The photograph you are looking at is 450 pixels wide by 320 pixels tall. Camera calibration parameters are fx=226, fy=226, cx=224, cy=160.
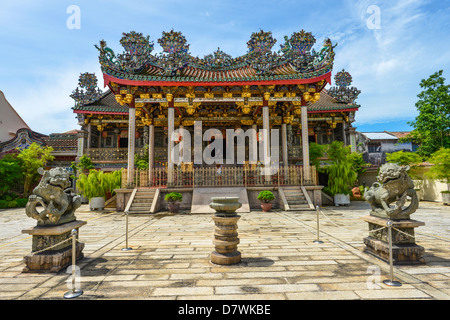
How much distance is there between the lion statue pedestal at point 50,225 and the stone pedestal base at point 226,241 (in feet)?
7.74

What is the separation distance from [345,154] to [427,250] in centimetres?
939

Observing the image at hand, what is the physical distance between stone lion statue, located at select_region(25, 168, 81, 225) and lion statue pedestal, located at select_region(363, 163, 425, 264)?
517 cm

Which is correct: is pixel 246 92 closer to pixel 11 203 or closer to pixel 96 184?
pixel 96 184

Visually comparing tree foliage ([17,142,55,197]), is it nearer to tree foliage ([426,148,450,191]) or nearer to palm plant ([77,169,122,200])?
palm plant ([77,169,122,200])

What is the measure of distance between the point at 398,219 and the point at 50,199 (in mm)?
5872

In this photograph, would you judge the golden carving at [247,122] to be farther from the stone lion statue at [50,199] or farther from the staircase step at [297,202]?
the stone lion statue at [50,199]

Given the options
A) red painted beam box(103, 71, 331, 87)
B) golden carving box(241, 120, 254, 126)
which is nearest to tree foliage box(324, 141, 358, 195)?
red painted beam box(103, 71, 331, 87)

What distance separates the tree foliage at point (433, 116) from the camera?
55.8ft

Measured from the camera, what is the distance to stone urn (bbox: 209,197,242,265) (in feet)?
12.3

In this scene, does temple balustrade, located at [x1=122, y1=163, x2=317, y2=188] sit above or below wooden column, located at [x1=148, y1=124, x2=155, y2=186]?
below

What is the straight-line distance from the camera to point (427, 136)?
57.0ft

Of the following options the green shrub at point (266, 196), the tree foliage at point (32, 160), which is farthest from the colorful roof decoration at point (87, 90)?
the green shrub at point (266, 196)

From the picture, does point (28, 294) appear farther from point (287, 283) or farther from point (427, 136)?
point (427, 136)
